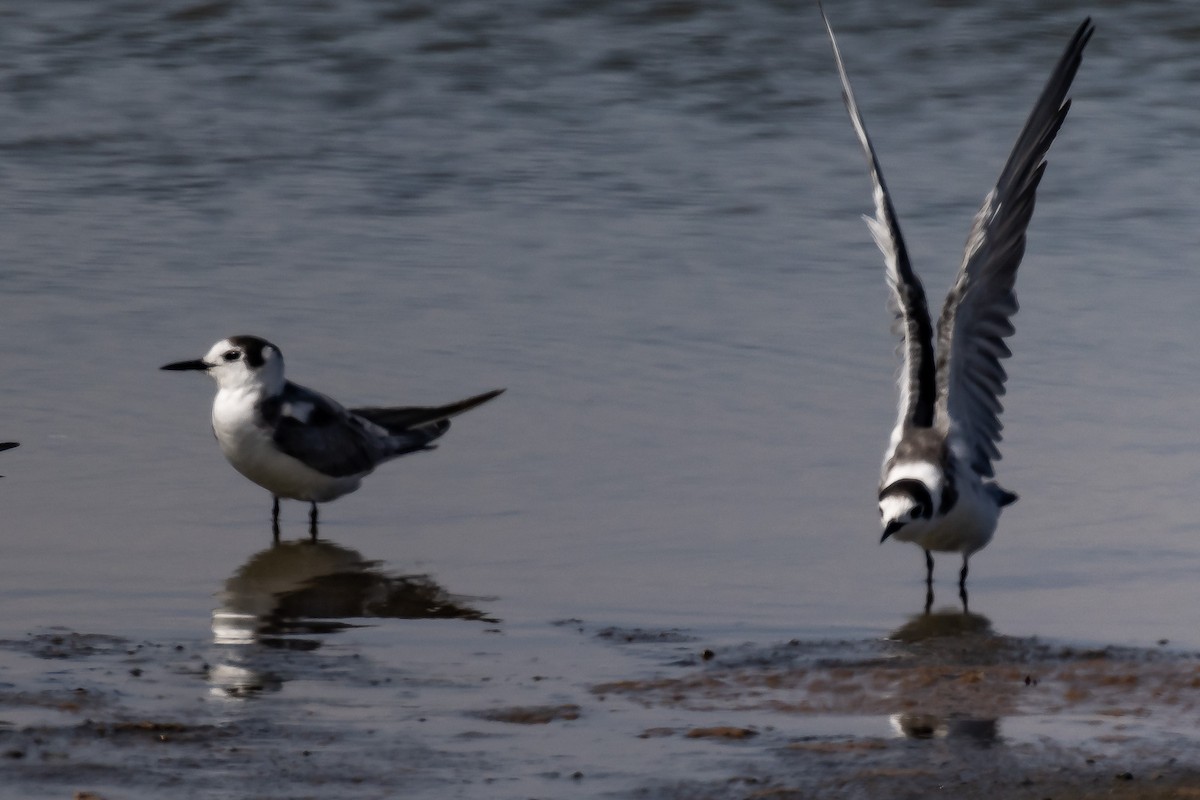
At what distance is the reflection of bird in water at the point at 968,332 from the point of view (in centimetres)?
674

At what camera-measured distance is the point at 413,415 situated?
7.69 meters

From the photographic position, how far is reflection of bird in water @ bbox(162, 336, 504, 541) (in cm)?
728

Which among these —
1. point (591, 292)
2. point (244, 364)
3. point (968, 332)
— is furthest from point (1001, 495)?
point (591, 292)

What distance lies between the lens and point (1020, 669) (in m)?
5.54

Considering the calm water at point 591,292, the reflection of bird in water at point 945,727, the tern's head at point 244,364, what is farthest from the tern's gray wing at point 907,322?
the tern's head at point 244,364

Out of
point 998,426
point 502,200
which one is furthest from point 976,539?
point 502,200

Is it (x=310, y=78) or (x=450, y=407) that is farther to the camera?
(x=310, y=78)

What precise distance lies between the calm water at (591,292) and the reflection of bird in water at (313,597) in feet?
0.28

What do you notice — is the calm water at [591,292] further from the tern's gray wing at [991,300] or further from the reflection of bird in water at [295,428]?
the tern's gray wing at [991,300]

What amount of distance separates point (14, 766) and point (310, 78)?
11037 mm

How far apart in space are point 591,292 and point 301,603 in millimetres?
3822

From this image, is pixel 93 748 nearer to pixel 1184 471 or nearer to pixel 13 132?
pixel 1184 471

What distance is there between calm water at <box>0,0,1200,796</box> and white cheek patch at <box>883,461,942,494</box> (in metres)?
0.31

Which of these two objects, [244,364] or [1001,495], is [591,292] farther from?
[1001,495]
